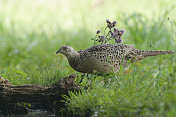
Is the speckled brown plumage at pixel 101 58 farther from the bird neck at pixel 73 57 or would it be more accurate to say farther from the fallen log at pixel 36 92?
the fallen log at pixel 36 92

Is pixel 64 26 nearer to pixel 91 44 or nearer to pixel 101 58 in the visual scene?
pixel 91 44

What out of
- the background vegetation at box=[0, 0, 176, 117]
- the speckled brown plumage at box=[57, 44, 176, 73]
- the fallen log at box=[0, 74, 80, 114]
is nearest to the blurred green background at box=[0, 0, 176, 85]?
the background vegetation at box=[0, 0, 176, 117]

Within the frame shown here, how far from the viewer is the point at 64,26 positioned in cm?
880

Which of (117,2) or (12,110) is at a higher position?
(117,2)

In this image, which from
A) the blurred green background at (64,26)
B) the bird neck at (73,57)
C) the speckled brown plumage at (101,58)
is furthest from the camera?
the blurred green background at (64,26)

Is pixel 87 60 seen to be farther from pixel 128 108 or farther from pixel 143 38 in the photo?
pixel 143 38

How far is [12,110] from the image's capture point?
374 cm

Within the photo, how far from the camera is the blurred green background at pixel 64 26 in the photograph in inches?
269

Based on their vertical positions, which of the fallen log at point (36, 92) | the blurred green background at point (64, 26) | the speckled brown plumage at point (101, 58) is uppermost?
the blurred green background at point (64, 26)

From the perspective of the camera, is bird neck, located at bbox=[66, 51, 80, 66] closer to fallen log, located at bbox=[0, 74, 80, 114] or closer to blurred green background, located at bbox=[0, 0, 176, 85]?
fallen log, located at bbox=[0, 74, 80, 114]

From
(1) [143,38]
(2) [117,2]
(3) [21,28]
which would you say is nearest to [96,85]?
(1) [143,38]

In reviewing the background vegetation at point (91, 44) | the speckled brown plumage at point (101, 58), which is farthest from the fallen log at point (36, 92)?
the speckled brown plumage at point (101, 58)

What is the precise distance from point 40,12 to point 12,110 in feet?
19.0

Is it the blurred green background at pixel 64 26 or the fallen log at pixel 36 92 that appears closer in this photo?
the fallen log at pixel 36 92
